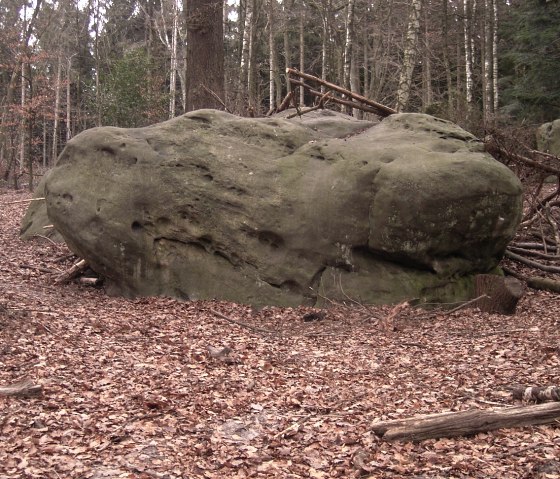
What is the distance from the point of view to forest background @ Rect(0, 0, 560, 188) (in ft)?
53.4

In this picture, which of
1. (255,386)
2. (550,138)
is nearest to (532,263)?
(255,386)

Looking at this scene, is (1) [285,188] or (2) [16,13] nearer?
(1) [285,188]

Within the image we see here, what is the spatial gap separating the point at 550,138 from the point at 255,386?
13.9 m

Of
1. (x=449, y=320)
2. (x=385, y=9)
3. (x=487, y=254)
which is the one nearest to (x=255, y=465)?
(x=449, y=320)

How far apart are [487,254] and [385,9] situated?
18.6m

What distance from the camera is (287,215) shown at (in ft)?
31.0

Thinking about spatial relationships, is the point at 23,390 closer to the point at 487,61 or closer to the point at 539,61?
the point at 539,61

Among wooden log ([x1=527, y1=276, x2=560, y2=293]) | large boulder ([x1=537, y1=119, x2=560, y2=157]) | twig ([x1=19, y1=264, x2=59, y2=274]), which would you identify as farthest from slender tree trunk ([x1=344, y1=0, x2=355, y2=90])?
twig ([x1=19, y1=264, x2=59, y2=274])

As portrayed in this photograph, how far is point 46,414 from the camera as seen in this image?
497 centimetres

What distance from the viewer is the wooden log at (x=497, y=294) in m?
8.78

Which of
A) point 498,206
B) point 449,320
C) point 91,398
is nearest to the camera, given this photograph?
point 91,398

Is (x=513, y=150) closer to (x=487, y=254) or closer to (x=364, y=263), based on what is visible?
(x=487, y=254)

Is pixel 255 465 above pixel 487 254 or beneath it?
beneath

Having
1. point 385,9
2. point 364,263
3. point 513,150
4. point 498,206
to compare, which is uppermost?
point 385,9
